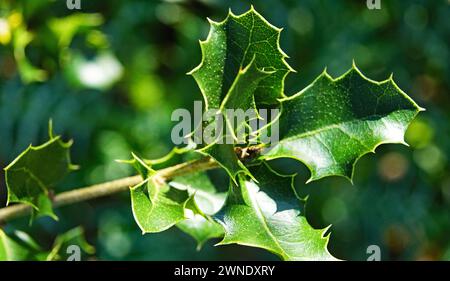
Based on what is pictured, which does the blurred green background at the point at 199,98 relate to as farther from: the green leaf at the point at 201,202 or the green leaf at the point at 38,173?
the green leaf at the point at 201,202

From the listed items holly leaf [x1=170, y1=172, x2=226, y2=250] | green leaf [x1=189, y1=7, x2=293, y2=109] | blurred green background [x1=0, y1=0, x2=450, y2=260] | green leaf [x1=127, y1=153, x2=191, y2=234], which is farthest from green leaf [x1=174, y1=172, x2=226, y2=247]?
blurred green background [x1=0, y1=0, x2=450, y2=260]

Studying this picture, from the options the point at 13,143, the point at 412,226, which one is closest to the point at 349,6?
the point at 412,226

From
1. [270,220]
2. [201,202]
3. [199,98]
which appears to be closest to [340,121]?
[270,220]

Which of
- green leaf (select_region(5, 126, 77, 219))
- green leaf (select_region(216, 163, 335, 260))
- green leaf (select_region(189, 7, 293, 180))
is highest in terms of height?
green leaf (select_region(189, 7, 293, 180))

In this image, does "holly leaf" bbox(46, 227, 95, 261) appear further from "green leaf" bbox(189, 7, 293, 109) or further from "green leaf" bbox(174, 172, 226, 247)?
"green leaf" bbox(189, 7, 293, 109)

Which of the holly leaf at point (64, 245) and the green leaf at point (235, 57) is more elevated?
the green leaf at point (235, 57)

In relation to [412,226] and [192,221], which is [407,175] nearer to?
[412,226]

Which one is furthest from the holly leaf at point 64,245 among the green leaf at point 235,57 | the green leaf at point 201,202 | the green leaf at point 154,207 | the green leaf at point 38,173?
the green leaf at point 235,57

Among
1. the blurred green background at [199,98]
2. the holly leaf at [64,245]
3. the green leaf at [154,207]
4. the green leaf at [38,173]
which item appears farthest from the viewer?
the blurred green background at [199,98]
